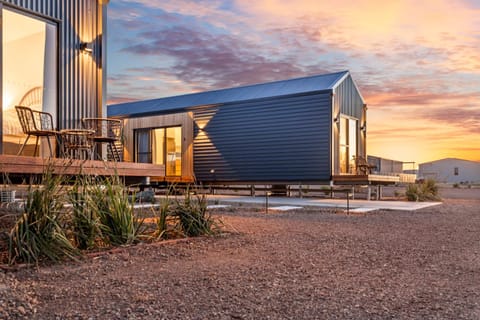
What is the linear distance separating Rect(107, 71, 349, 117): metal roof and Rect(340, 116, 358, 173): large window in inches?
44.7

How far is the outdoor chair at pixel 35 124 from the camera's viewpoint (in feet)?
16.8

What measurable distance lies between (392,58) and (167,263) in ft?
31.4

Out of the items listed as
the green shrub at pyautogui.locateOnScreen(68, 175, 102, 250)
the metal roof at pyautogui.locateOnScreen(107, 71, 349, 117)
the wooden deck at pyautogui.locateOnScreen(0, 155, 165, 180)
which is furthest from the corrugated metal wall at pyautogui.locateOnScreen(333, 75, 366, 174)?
the green shrub at pyautogui.locateOnScreen(68, 175, 102, 250)

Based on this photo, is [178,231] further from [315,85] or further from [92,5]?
[315,85]

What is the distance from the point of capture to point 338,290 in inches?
101

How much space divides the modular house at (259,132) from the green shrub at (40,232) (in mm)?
8857

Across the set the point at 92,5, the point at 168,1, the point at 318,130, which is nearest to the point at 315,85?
the point at 318,130

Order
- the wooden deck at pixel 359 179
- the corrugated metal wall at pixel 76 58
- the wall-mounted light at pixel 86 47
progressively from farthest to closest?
the wooden deck at pixel 359 179
the wall-mounted light at pixel 86 47
the corrugated metal wall at pixel 76 58

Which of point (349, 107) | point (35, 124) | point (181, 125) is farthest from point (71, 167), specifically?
point (181, 125)

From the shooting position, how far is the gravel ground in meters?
2.17

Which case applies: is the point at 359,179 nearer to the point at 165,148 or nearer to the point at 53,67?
the point at 165,148

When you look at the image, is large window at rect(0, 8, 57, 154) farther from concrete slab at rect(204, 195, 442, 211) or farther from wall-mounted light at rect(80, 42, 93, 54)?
concrete slab at rect(204, 195, 442, 211)

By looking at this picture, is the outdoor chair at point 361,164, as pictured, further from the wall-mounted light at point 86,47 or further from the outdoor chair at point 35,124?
the outdoor chair at point 35,124

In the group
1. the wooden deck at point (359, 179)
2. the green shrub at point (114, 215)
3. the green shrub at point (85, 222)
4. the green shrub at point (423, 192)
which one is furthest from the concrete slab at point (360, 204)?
the green shrub at point (85, 222)
